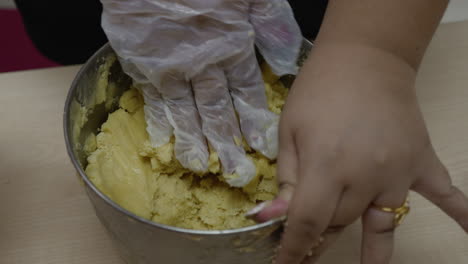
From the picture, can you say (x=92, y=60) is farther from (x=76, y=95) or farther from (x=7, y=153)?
(x=7, y=153)

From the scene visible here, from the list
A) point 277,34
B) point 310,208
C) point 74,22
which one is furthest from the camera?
point 74,22

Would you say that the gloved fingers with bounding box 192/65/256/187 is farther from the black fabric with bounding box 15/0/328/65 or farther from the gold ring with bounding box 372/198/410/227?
the black fabric with bounding box 15/0/328/65

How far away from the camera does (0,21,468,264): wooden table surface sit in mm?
546

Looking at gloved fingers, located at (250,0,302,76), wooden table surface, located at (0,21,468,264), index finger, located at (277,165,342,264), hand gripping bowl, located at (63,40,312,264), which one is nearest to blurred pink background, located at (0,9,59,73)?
wooden table surface, located at (0,21,468,264)

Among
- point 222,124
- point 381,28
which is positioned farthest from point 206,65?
point 381,28

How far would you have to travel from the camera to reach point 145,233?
0.40m

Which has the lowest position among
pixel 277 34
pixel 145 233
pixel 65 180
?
pixel 65 180

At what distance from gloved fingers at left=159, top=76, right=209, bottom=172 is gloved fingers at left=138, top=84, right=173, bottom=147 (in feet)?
0.04

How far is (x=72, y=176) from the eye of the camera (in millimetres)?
602

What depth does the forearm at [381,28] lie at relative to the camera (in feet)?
1.41

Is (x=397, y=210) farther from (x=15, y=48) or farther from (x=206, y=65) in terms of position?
(x=15, y=48)

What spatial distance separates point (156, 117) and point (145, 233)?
17cm

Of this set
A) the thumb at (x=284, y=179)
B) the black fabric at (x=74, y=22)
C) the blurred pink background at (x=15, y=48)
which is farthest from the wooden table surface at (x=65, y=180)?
the blurred pink background at (x=15, y=48)

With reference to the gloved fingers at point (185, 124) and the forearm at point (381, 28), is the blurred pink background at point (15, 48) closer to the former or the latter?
the gloved fingers at point (185, 124)
